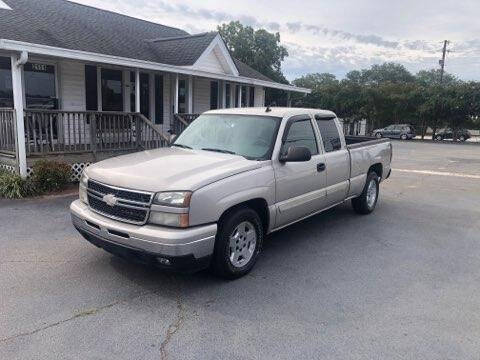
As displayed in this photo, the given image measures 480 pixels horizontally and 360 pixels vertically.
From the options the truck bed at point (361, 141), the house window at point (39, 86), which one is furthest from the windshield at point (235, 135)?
the house window at point (39, 86)

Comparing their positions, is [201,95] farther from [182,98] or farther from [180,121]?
[180,121]

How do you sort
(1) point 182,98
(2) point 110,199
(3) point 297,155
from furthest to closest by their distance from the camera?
(1) point 182,98 → (3) point 297,155 → (2) point 110,199

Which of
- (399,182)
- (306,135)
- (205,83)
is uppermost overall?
(205,83)

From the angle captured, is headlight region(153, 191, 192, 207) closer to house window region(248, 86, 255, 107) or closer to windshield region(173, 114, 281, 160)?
windshield region(173, 114, 281, 160)

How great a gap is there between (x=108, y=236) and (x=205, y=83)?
15659 mm

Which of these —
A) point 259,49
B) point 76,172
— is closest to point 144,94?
point 76,172

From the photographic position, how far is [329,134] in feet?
20.9

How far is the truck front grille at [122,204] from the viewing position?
13.4ft

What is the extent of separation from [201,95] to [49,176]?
36.0 feet

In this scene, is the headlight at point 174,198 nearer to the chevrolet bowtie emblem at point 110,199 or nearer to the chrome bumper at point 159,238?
the chrome bumper at point 159,238

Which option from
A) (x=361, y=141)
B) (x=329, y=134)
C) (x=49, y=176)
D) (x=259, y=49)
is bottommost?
(x=49, y=176)

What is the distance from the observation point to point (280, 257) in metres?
5.45

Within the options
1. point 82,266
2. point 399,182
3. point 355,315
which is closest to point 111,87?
point 399,182

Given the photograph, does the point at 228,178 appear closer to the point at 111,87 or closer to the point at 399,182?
the point at 399,182
